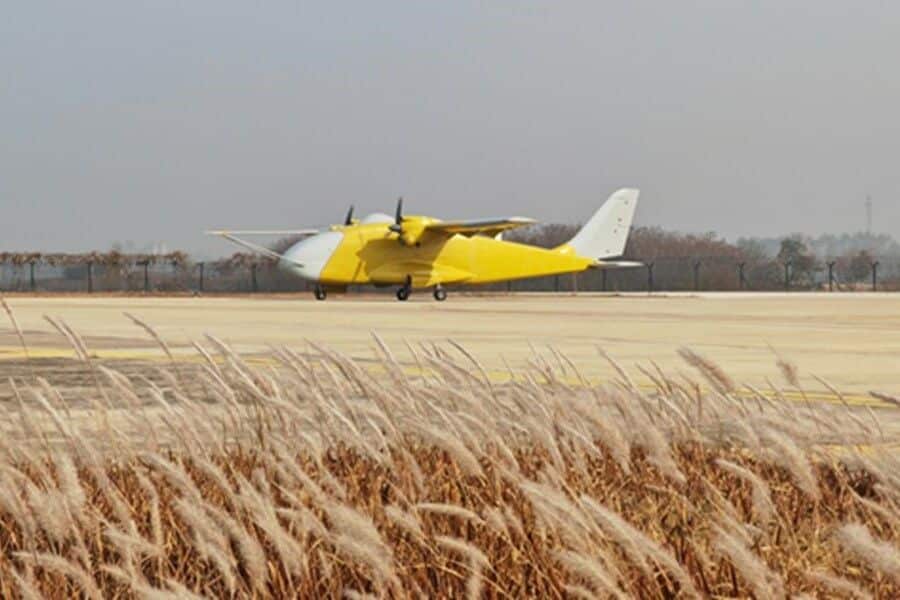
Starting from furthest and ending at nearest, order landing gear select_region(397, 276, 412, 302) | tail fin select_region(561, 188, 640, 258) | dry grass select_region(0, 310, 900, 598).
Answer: tail fin select_region(561, 188, 640, 258)
landing gear select_region(397, 276, 412, 302)
dry grass select_region(0, 310, 900, 598)

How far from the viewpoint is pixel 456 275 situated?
197 ft

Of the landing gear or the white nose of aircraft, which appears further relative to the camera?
the landing gear

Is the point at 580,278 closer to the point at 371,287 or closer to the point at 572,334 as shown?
the point at 371,287

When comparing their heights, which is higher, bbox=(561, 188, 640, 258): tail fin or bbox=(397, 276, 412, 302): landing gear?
bbox=(561, 188, 640, 258): tail fin

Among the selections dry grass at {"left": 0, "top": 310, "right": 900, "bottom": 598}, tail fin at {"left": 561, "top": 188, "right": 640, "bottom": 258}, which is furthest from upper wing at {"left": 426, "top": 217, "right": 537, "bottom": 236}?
dry grass at {"left": 0, "top": 310, "right": 900, "bottom": 598}

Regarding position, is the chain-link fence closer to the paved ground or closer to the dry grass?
the paved ground

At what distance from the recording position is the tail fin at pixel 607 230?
69375 mm

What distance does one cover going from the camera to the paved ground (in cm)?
1992

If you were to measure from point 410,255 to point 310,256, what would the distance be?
4573 mm

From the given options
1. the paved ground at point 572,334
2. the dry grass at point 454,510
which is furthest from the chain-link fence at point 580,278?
the dry grass at point 454,510

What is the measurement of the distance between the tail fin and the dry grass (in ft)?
200

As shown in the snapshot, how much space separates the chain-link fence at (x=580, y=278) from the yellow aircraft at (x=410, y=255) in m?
23.1

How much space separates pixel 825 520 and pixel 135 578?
370 cm

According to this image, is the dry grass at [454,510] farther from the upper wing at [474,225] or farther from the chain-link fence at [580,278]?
the chain-link fence at [580,278]
